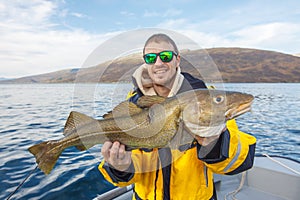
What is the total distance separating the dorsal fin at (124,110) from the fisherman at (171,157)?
0.38 m

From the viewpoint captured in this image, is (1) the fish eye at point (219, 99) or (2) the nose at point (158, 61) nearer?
(1) the fish eye at point (219, 99)

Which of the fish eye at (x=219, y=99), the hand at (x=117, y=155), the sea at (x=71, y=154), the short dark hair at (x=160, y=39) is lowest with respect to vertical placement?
the sea at (x=71, y=154)

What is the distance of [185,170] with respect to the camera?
322 centimetres

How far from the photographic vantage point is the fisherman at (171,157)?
9.38 feet

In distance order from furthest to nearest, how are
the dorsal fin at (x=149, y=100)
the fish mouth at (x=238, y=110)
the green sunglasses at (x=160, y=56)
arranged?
1. the green sunglasses at (x=160, y=56)
2. the dorsal fin at (x=149, y=100)
3. the fish mouth at (x=238, y=110)

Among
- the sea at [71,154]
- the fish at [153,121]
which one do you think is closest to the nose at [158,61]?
the sea at [71,154]

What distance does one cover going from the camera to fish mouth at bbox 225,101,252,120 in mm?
2426

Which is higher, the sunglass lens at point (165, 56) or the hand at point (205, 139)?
the sunglass lens at point (165, 56)

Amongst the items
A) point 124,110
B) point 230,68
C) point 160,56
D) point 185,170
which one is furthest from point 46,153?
point 230,68

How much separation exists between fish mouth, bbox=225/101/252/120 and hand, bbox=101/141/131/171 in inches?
54.2

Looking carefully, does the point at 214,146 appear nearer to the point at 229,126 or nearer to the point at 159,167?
the point at 229,126

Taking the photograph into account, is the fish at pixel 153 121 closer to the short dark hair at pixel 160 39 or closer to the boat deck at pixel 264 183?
the short dark hair at pixel 160 39

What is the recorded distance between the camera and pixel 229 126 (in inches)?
124

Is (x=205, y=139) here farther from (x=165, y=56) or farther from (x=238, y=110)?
(x=165, y=56)
